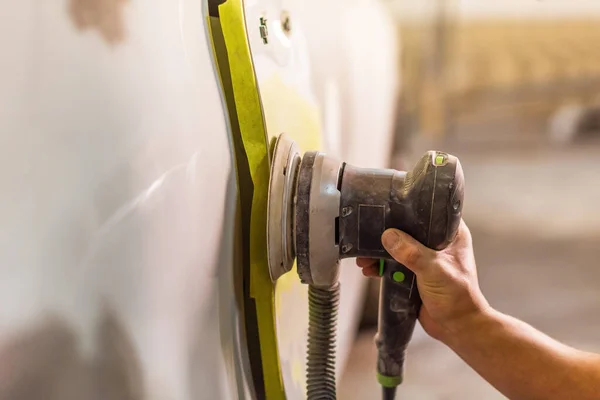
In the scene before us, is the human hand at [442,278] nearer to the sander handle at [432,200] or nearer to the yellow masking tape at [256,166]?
the sander handle at [432,200]

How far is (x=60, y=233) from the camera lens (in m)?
0.33

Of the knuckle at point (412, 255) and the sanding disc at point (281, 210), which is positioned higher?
the sanding disc at point (281, 210)

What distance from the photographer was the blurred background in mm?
1347

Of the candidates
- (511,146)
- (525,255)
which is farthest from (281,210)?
(511,146)

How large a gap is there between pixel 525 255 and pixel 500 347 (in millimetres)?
1034

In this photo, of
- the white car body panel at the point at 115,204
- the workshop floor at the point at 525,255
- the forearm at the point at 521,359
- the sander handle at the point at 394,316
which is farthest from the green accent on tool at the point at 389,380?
the workshop floor at the point at 525,255

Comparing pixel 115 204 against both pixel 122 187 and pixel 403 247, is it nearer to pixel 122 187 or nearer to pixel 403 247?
pixel 122 187

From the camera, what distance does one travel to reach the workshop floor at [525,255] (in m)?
1.23

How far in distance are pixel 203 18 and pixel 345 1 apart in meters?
0.58

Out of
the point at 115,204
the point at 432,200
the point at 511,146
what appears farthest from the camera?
the point at 511,146

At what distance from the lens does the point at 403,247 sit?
529mm

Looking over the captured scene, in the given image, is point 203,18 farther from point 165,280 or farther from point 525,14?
point 525,14

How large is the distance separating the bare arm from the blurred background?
53cm

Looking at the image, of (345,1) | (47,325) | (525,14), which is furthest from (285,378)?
(525,14)
